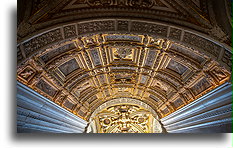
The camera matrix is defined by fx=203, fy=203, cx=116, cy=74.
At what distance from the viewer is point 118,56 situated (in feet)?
25.0

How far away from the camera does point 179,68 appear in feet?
23.8

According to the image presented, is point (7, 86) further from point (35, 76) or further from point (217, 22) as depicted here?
point (217, 22)

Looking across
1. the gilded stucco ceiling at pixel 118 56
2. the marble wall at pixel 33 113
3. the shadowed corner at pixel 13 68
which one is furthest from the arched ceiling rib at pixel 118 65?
the marble wall at pixel 33 113

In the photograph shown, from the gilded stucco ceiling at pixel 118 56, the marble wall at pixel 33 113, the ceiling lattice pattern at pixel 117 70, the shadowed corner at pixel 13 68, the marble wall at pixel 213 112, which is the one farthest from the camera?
the ceiling lattice pattern at pixel 117 70

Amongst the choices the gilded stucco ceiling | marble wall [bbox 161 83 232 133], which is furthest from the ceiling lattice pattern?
marble wall [bbox 161 83 232 133]

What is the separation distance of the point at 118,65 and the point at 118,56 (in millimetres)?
515

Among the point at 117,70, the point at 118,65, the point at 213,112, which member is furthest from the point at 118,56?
the point at 213,112

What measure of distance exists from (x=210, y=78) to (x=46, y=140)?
4724 mm

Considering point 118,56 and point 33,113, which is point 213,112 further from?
point 33,113

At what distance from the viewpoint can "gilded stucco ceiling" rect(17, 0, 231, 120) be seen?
16.1ft

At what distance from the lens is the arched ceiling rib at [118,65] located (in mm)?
5145

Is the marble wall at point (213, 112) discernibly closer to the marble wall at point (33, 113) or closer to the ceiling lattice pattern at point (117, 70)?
the ceiling lattice pattern at point (117, 70)

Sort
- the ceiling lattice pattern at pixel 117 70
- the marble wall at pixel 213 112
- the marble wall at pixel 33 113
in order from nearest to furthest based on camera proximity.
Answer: the marble wall at pixel 33 113, the marble wall at pixel 213 112, the ceiling lattice pattern at pixel 117 70

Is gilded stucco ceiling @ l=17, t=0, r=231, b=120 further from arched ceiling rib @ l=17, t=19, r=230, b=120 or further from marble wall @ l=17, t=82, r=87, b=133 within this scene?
marble wall @ l=17, t=82, r=87, b=133
